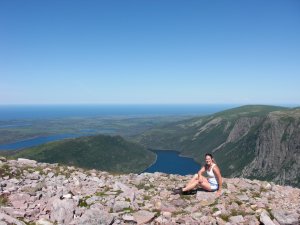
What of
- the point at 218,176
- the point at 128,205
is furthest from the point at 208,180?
the point at 128,205

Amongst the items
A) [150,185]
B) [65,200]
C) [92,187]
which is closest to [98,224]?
[65,200]

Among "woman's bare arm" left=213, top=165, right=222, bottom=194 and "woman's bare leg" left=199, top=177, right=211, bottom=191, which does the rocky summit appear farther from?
"woman's bare arm" left=213, top=165, right=222, bottom=194

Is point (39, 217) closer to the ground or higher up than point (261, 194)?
higher up

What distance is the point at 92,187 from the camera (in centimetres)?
2391

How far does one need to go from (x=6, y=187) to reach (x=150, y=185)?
41.2ft

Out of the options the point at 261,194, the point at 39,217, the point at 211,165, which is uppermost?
the point at 211,165

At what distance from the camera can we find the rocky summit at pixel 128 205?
16766 mm

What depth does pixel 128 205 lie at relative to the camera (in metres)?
19.1

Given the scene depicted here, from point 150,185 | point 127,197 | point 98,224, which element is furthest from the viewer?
point 150,185

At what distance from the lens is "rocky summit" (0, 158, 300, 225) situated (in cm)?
1677

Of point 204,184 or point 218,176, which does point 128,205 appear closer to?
point 204,184

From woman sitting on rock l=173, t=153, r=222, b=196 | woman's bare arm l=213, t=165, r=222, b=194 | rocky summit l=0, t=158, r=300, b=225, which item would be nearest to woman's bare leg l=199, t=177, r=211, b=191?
woman sitting on rock l=173, t=153, r=222, b=196

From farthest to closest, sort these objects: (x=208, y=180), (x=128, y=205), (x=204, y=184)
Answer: (x=208, y=180), (x=204, y=184), (x=128, y=205)

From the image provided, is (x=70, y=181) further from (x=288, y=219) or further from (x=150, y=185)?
(x=288, y=219)
